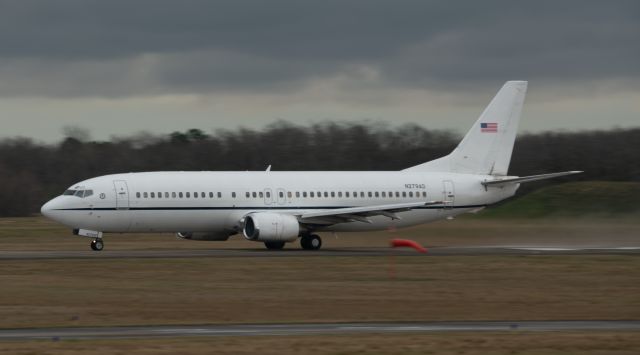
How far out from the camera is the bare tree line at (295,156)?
4407 inches

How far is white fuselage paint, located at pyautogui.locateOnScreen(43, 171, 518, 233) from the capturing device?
54.2 m

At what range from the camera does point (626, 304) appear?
32.3 m

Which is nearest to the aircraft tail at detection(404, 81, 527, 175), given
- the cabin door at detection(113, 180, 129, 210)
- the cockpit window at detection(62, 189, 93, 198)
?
the cabin door at detection(113, 180, 129, 210)

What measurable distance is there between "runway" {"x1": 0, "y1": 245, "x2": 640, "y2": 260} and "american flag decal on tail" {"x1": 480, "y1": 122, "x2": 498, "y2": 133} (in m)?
8.85

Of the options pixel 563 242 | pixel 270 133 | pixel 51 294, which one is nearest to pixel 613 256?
pixel 563 242

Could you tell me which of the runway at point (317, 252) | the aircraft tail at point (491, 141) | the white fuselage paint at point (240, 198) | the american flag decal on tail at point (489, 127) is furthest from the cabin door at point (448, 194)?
the american flag decal on tail at point (489, 127)

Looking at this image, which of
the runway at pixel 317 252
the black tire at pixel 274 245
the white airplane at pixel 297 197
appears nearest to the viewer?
the runway at pixel 317 252

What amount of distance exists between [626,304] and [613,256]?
17.6 metres

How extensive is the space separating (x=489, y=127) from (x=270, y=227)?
1575cm

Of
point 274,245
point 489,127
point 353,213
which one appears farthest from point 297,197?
point 489,127

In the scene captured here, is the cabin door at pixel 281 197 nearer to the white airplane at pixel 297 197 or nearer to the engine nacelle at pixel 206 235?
the white airplane at pixel 297 197

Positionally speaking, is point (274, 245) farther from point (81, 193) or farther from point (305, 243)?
point (81, 193)

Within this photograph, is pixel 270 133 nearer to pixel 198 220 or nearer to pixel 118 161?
pixel 118 161

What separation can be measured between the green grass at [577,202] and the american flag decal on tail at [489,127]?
221 inches
